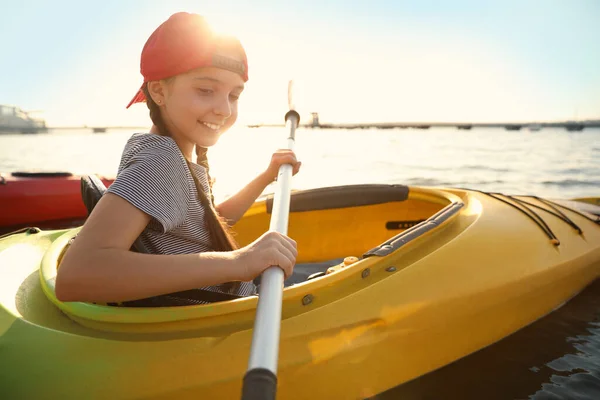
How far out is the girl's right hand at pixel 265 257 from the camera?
Result: 3.84 feet

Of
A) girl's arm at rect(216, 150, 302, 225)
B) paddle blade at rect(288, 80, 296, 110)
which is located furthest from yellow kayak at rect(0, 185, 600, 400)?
paddle blade at rect(288, 80, 296, 110)

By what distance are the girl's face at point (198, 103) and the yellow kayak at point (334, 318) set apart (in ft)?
1.93

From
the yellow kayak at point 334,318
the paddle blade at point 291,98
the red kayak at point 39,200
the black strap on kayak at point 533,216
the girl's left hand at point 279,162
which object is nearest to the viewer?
the yellow kayak at point 334,318

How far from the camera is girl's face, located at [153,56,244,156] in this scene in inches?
54.4

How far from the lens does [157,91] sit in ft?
4.68

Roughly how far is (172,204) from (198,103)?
0.35 m

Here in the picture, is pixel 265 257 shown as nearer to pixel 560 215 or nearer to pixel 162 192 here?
pixel 162 192

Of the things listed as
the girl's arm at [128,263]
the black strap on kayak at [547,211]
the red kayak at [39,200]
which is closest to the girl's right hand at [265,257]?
the girl's arm at [128,263]

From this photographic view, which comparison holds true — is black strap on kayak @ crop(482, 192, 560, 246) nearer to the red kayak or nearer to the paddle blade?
the paddle blade

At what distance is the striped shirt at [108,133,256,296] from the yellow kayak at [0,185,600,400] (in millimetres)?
249

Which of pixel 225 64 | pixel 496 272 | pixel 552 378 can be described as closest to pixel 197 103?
pixel 225 64

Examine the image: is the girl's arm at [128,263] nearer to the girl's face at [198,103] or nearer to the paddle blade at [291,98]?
the girl's face at [198,103]

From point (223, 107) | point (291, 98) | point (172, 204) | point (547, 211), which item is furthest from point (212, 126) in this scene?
point (547, 211)

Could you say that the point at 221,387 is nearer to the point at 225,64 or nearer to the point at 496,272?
the point at 225,64
